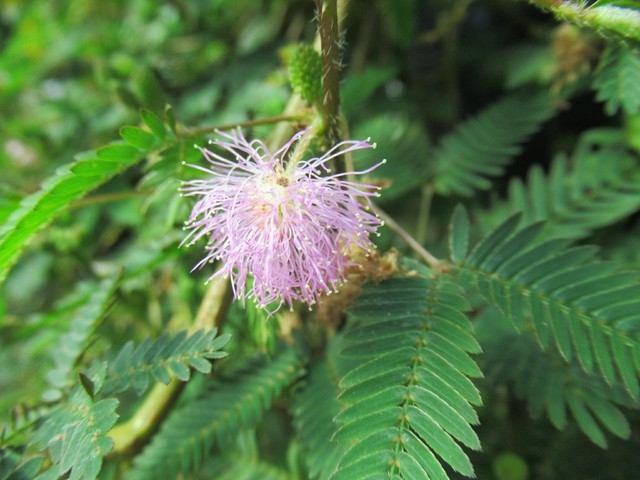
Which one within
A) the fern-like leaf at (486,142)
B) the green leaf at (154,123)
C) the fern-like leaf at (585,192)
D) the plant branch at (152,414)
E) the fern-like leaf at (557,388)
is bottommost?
the fern-like leaf at (557,388)

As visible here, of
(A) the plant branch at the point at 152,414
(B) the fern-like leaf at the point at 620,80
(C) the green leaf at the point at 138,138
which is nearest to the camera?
(C) the green leaf at the point at 138,138

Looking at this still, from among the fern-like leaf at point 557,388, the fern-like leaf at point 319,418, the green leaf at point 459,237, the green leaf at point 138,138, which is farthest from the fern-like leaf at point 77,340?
the fern-like leaf at point 557,388

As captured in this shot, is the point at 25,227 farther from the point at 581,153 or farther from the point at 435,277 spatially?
the point at 581,153

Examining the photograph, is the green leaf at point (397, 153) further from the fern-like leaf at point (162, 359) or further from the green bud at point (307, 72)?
the fern-like leaf at point (162, 359)

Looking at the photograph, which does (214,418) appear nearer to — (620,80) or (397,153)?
(397,153)

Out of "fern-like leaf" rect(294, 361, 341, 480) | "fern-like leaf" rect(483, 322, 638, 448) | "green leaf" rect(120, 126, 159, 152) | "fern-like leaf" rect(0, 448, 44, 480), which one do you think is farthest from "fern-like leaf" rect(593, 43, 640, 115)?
"fern-like leaf" rect(0, 448, 44, 480)

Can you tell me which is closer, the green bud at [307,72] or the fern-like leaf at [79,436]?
the fern-like leaf at [79,436]

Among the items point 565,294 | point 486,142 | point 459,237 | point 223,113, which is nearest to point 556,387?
point 565,294

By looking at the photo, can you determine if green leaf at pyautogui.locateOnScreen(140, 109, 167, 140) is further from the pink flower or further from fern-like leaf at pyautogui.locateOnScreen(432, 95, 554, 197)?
fern-like leaf at pyautogui.locateOnScreen(432, 95, 554, 197)
